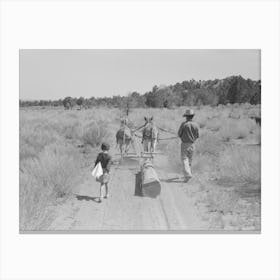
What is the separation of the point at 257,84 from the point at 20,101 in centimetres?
410

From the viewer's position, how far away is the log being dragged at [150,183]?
23.8ft

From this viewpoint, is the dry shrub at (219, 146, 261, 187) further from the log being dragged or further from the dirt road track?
the log being dragged

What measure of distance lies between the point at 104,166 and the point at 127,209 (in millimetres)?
853

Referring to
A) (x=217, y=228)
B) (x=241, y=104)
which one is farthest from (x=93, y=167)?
(x=241, y=104)

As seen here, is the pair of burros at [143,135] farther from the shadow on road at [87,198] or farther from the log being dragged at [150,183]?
the shadow on road at [87,198]

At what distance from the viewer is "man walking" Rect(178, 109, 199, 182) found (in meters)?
7.54

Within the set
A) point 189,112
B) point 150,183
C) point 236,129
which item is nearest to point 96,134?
point 150,183

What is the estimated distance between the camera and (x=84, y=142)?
778 cm

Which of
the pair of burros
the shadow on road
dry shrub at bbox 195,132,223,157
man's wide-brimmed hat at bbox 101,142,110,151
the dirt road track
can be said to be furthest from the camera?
dry shrub at bbox 195,132,223,157

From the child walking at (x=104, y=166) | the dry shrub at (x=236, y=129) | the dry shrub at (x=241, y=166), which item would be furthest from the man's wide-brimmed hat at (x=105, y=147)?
the dry shrub at (x=236, y=129)

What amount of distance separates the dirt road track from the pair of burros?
50 cm

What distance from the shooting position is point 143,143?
7641mm

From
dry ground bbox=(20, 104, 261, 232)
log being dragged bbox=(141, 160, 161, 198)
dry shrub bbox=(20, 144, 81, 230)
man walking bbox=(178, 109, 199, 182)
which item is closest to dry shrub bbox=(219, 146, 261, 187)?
dry ground bbox=(20, 104, 261, 232)
